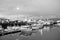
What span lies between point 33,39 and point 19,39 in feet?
2.56

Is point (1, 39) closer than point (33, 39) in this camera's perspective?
Yes

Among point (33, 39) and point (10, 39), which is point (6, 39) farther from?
point (33, 39)

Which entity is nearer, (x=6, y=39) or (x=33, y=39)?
(x=6, y=39)

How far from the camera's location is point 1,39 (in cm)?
353

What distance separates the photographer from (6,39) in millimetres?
3566

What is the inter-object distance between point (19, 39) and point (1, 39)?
36.5 inches

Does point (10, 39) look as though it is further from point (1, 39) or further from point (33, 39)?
point (33, 39)

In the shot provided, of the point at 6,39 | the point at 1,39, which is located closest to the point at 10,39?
the point at 6,39

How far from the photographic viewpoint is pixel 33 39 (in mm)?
3797

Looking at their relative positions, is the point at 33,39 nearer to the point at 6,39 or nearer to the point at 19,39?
the point at 19,39

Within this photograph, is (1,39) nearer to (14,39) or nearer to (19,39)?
(14,39)

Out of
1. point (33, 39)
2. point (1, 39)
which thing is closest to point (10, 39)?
point (1, 39)

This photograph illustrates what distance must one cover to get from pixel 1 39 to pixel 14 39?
2.17ft

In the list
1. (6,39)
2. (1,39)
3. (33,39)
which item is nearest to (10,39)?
(6,39)
